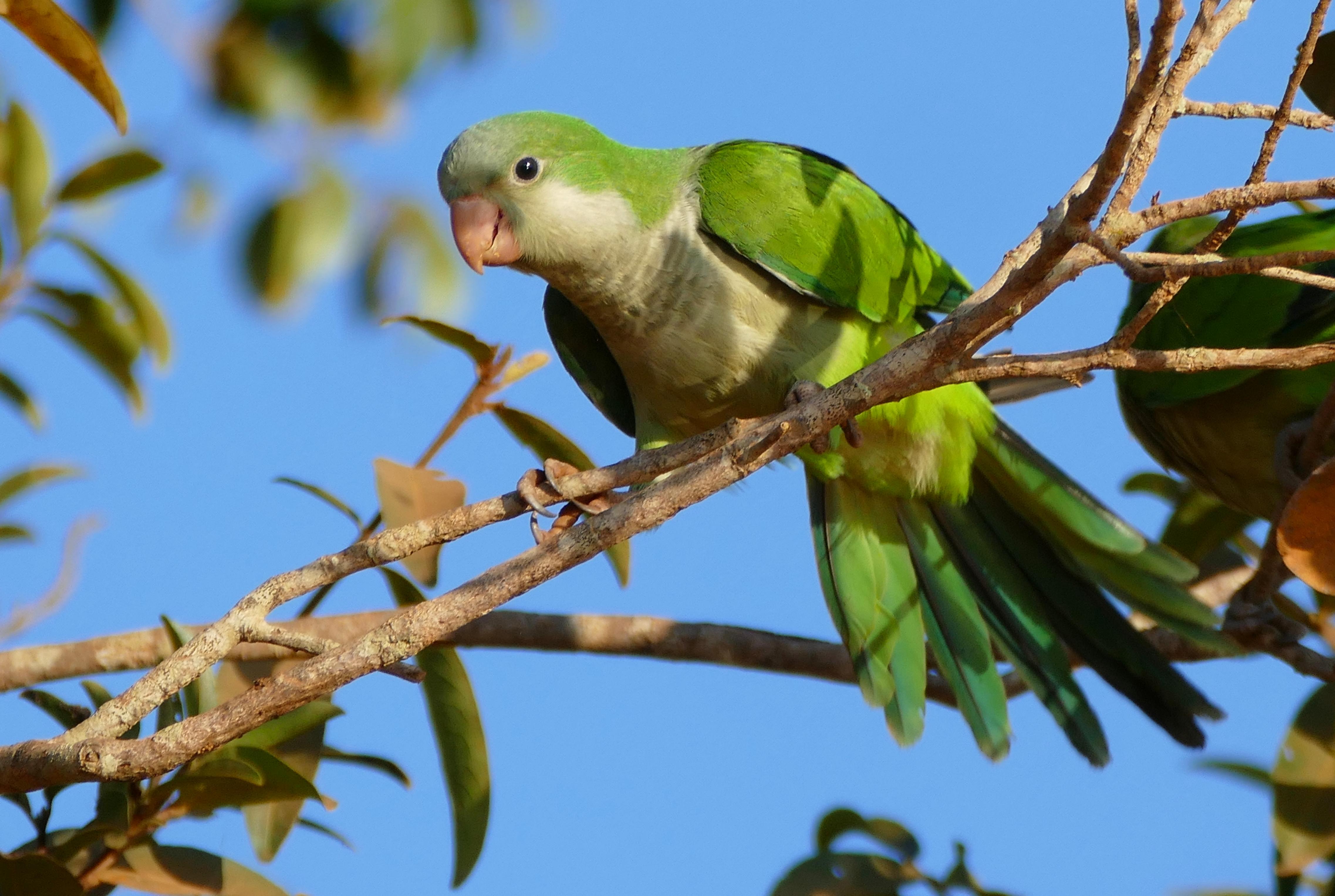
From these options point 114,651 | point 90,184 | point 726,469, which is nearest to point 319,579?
point 726,469

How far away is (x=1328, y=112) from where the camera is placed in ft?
6.95

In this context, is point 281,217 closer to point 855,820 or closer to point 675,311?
point 675,311

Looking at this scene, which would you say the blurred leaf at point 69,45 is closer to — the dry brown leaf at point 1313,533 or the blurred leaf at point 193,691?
the blurred leaf at point 193,691

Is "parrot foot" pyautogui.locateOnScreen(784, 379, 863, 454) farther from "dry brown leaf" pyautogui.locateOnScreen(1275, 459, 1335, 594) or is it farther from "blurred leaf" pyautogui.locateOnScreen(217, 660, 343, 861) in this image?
"blurred leaf" pyautogui.locateOnScreen(217, 660, 343, 861)

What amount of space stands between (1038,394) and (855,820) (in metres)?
1.14

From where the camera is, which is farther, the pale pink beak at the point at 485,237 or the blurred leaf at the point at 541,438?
the pale pink beak at the point at 485,237

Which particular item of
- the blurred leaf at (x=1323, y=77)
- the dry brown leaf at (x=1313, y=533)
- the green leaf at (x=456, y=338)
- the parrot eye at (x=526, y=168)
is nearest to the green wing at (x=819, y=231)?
the parrot eye at (x=526, y=168)

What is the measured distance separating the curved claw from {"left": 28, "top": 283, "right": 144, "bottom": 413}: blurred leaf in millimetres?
1031

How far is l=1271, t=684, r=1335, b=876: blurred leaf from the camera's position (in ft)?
6.66

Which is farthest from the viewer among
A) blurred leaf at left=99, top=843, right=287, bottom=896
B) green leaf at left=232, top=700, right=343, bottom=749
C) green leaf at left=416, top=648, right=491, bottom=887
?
green leaf at left=416, top=648, right=491, bottom=887

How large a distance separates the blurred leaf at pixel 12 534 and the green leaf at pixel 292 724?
3.24 ft

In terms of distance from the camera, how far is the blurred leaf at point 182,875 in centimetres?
175

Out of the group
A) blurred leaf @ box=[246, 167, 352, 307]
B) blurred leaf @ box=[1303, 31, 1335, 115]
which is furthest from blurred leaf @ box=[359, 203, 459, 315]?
blurred leaf @ box=[1303, 31, 1335, 115]

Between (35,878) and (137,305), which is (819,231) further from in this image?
(35,878)
